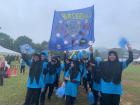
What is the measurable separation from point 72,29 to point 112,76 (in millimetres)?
5461

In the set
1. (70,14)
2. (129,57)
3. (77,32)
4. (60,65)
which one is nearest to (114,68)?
(129,57)

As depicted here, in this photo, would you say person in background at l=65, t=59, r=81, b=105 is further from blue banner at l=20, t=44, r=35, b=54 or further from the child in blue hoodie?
blue banner at l=20, t=44, r=35, b=54

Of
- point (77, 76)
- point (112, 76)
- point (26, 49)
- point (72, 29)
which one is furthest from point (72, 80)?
point (72, 29)

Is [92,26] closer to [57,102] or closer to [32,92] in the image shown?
[57,102]

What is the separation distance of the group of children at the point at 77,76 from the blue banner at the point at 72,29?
50 cm

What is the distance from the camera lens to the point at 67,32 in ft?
46.4

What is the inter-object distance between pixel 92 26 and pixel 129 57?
4.69 m

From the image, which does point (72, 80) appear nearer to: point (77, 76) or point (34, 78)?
point (77, 76)

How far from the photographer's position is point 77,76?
10.5 meters

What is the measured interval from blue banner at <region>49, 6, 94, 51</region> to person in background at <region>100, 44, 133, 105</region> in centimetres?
422

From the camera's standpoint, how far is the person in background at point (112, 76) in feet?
28.6

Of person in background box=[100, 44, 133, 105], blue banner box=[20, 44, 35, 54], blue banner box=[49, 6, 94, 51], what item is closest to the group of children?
person in background box=[100, 44, 133, 105]

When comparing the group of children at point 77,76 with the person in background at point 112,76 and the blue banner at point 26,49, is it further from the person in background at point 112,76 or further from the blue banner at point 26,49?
the blue banner at point 26,49

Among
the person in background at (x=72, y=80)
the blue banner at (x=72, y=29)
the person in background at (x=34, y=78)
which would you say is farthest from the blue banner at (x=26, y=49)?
the blue banner at (x=72, y=29)
